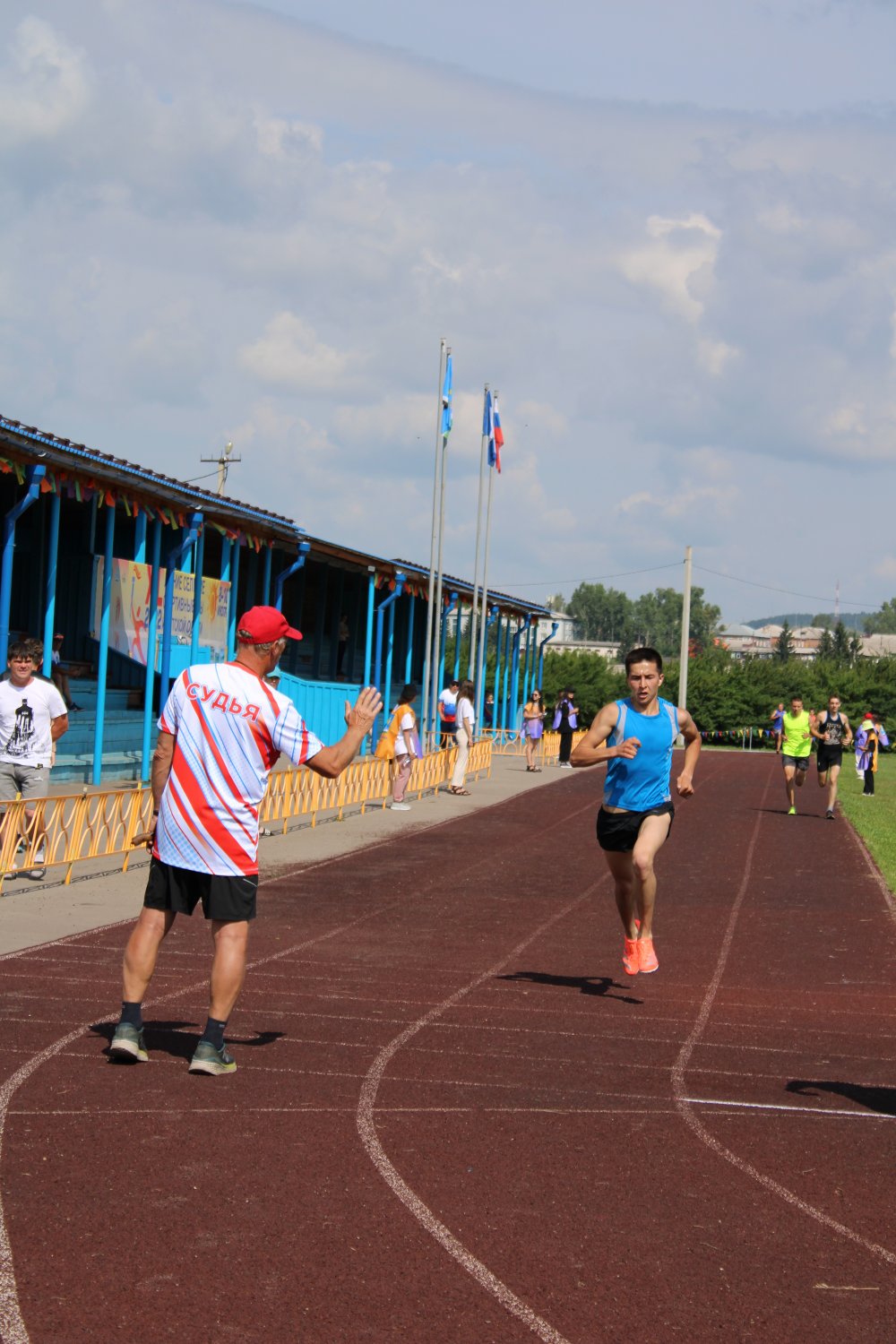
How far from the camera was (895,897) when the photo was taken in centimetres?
1385

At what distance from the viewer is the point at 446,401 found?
29969 millimetres

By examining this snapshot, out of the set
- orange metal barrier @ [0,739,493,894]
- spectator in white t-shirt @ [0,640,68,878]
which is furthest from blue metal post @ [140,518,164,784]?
spectator in white t-shirt @ [0,640,68,878]

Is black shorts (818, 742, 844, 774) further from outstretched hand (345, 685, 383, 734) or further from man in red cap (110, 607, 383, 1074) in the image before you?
man in red cap (110, 607, 383, 1074)

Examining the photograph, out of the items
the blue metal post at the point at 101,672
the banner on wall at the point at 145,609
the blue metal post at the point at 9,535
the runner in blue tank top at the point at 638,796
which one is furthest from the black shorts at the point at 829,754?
the runner in blue tank top at the point at 638,796

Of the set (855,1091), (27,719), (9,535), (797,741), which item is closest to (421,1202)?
(855,1091)

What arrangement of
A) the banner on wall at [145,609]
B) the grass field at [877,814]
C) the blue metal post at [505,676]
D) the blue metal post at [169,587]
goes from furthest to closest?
the blue metal post at [505,676], the blue metal post at [169,587], the banner on wall at [145,609], the grass field at [877,814]

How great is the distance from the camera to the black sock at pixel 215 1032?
6266mm

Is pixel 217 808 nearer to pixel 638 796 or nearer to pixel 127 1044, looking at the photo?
pixel 127 1044

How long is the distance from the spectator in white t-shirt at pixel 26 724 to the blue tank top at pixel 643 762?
4632mm

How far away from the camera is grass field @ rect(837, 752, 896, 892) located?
676 inches

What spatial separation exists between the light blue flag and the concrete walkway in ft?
28.7

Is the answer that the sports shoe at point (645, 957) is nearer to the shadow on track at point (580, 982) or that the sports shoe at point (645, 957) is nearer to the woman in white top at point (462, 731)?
the shadow on track at point (580, 982)

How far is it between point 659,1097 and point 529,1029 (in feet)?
4.61

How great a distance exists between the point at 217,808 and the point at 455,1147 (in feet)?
5.73
